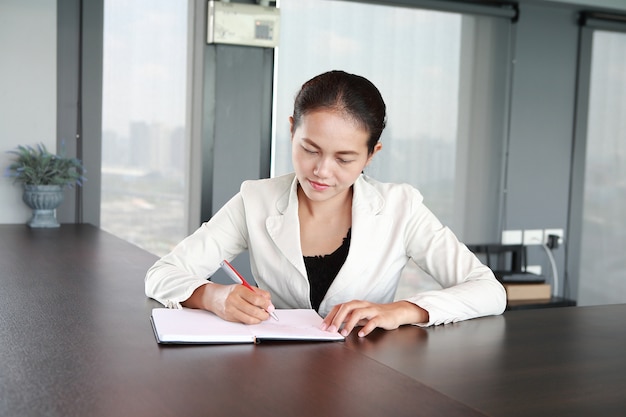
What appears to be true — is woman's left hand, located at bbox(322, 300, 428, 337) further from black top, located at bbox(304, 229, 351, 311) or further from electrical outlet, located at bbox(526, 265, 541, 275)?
electrical outlet, located at bbox(526, 265, 541, 275)

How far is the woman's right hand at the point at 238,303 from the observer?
144 cm

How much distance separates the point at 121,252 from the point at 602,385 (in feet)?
5.77

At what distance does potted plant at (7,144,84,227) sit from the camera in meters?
3.07

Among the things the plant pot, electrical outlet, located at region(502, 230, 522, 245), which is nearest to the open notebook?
the plant pot

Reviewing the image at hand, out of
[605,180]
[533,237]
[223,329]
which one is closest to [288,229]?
[223,329]

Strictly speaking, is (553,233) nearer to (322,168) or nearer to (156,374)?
(322,168)

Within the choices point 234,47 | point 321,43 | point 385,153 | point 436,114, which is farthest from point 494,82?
point 234,47

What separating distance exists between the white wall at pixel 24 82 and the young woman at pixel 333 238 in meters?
1.63

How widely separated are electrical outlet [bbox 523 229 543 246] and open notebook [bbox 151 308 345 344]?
3.08m

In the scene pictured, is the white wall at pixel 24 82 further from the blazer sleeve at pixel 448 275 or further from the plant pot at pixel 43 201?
the blazer sleeve at pixel 448 275

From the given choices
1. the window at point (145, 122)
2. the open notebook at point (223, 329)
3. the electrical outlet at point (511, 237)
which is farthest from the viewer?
the electrical outlet at point (511, 237)

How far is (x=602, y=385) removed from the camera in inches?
45.4

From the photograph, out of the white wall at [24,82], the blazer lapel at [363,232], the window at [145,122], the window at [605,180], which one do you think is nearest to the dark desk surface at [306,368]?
the blazer lapel at [363,232]

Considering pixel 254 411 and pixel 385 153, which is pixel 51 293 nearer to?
pixel 254 411
